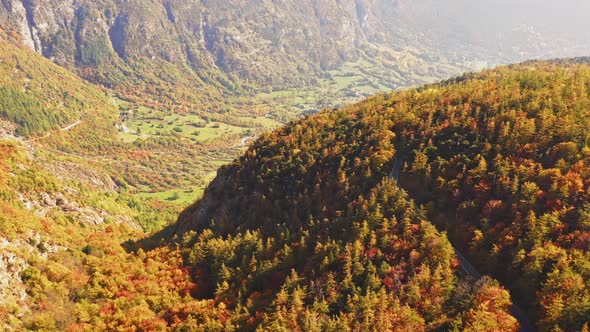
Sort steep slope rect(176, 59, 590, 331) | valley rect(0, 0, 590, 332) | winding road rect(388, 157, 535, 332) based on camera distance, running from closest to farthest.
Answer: winding road rect(388, 157, 535, 332), valley rect(0, 0, 590, 332), steep slope rect(176, 59, 590, 331)

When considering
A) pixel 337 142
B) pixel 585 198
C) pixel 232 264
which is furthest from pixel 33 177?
pixel 585 198

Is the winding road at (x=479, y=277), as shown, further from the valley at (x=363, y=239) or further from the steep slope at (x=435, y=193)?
the steep slope at (x=435, y=193)

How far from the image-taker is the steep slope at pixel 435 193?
76.0 m

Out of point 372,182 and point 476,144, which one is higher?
point 476,144

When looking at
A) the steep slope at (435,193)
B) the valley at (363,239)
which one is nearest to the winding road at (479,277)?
the valley at (363,239)

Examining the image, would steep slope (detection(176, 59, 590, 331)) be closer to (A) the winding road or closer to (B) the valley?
(B) the valley

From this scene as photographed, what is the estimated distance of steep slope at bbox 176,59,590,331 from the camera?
76.0m

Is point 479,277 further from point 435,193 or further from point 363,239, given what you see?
point 435,193

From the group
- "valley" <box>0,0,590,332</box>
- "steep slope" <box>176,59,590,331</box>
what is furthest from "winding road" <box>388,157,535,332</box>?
"steep slope" <box>176,59,590,331</box>

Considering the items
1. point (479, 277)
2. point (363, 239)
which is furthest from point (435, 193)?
point (479, 277)

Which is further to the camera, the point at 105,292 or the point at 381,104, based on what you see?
the point at 381,104

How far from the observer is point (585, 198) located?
80375 mm

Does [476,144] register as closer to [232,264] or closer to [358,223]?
[358,223]

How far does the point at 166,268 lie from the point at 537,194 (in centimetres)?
9101
